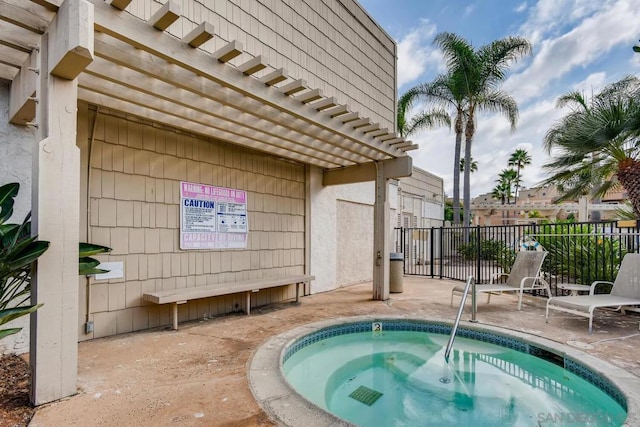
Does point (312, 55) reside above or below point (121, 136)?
above

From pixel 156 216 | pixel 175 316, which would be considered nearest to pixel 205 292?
pixel 175 316

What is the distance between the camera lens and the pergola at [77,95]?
2.40m

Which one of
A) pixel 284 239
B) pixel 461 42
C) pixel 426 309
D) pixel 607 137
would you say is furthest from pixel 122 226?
pixel 461 42

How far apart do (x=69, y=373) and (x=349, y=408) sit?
229 cm

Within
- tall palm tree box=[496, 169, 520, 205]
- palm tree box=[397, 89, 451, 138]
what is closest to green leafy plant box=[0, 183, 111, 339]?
palm tree box=[397, 89, 451, 138]

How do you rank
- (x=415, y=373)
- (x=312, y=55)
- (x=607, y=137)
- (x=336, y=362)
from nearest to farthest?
(x=415, y=373), (x=336, y=362), (x=607, y=137), (x=312, y=55)

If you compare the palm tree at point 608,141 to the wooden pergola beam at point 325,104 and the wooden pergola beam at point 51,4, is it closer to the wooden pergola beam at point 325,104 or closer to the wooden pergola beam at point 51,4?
the wooden pergola beam at point 325,104

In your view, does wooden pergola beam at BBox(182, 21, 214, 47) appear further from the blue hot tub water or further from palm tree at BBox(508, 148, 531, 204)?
palm tree at BBox(508, 148, 531, 204)

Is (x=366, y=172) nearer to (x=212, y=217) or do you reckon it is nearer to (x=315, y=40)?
(x=315, y=40)

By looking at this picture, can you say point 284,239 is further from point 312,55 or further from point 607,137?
point 607,137

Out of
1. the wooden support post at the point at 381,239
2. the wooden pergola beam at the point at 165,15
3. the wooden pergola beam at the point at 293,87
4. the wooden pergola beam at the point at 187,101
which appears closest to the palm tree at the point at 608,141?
the wooden support post at the point at 381,239

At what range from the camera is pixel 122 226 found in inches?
170

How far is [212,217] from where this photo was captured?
536 cm

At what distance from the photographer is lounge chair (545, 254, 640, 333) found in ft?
14.5
